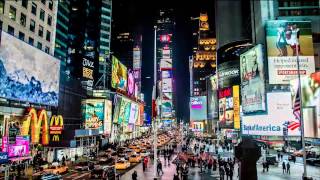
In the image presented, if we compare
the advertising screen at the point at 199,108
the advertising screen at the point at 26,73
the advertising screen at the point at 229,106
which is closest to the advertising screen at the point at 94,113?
the advertising screen at the point at 26,73

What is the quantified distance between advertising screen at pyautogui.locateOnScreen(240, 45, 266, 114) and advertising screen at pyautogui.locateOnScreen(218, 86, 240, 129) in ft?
92.2

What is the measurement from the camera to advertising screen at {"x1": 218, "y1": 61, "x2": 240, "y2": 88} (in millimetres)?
116312

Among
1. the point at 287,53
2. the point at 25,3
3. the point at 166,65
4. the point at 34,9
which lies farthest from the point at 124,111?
the point at 166,65

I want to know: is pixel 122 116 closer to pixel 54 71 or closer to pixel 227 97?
pixel 227 97

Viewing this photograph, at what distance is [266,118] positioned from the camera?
163ft

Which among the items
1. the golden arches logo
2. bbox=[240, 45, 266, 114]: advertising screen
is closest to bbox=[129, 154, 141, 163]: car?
the golden arches logo

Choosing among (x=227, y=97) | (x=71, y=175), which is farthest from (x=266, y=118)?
(x=227, y=97)

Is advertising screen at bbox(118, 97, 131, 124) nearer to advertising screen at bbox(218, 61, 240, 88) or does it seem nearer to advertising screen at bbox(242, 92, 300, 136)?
advertising screen at bbox(242, 92, 300, 136)

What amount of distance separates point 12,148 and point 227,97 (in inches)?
3032

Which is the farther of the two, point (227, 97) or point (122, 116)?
point (227, 97)

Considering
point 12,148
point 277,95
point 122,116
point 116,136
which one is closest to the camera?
point 12,148

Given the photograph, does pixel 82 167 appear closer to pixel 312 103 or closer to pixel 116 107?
pixel 312 103

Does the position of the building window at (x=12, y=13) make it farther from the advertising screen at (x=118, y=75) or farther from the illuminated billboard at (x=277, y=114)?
the illuminated billboard at (x=277, y=114)

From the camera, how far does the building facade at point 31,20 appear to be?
4581 cm
